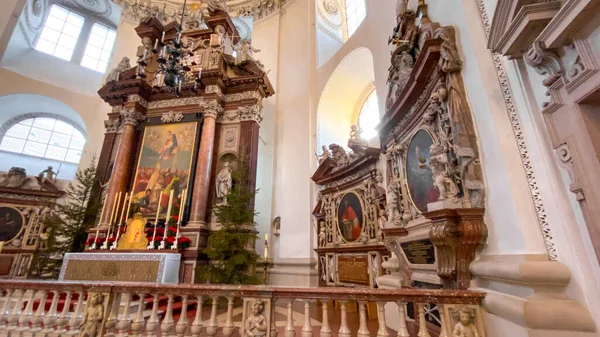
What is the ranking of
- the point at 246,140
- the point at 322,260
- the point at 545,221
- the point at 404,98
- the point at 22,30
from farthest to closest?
the point at 22,30 < the point at 246,140 < the point at 322,260 < the point at 404,98 < the point at 545,221

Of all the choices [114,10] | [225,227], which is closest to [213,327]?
[225,227]

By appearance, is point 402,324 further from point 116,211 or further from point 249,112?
point 116,211

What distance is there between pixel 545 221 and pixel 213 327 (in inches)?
95.2

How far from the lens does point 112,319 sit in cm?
226

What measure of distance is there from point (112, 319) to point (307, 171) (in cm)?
516

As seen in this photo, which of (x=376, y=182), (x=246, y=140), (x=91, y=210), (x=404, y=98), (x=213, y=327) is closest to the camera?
(x=213, y=327)

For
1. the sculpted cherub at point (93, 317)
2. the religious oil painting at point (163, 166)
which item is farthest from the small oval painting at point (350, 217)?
the sculpted cherub at point (93, 317)

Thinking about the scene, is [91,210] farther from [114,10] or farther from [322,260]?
[114,10]

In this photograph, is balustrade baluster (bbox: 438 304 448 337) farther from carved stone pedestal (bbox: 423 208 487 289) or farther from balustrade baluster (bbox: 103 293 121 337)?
balustrade baluster (bbox: 103 293 121 337)

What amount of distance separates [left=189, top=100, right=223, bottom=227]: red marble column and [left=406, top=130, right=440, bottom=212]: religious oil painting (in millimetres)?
4377

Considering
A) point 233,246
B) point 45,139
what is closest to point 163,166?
point 233,246

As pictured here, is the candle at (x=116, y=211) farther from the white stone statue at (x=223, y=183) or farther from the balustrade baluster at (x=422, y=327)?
the balustrade baluster at (x=422, y=327)

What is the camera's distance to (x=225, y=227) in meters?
5.36

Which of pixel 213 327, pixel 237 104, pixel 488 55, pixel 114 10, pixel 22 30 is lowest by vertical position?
pixel 213 327
